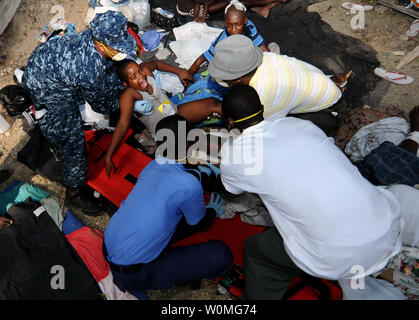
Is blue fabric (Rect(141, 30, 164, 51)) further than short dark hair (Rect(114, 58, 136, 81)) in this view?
Yes

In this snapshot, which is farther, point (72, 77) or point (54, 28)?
point (54, 28)

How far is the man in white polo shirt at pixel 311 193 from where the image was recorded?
1499 mm

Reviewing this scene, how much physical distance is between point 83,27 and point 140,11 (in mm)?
1077

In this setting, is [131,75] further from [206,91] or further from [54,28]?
[54,28]

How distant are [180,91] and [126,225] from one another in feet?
6.35

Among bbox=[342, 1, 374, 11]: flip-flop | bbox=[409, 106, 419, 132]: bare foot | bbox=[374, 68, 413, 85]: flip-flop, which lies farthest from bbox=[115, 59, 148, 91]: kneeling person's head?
bbox=[342, 1, 374, 11]: flip-flop

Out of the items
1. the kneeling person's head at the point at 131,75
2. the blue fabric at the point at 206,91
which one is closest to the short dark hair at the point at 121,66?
the kneeling person's head at the point at 131,75

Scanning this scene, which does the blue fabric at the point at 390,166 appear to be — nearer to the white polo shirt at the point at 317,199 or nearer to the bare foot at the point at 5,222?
the white polo shirt at the point at 317,199

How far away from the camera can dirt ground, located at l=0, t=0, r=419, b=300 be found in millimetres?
3053

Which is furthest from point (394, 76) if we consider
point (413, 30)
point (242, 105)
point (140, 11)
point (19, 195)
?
point (19, 195)

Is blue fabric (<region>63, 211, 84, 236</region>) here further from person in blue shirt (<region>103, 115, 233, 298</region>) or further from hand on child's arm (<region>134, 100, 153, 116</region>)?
hand on child's arm (<region>134, 100, 153, 116</region>)

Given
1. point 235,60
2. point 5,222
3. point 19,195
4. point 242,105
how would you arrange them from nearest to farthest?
point 242,105 → point 235,60 → point 5,222 → point 19,195

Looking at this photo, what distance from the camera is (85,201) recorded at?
2846mm
